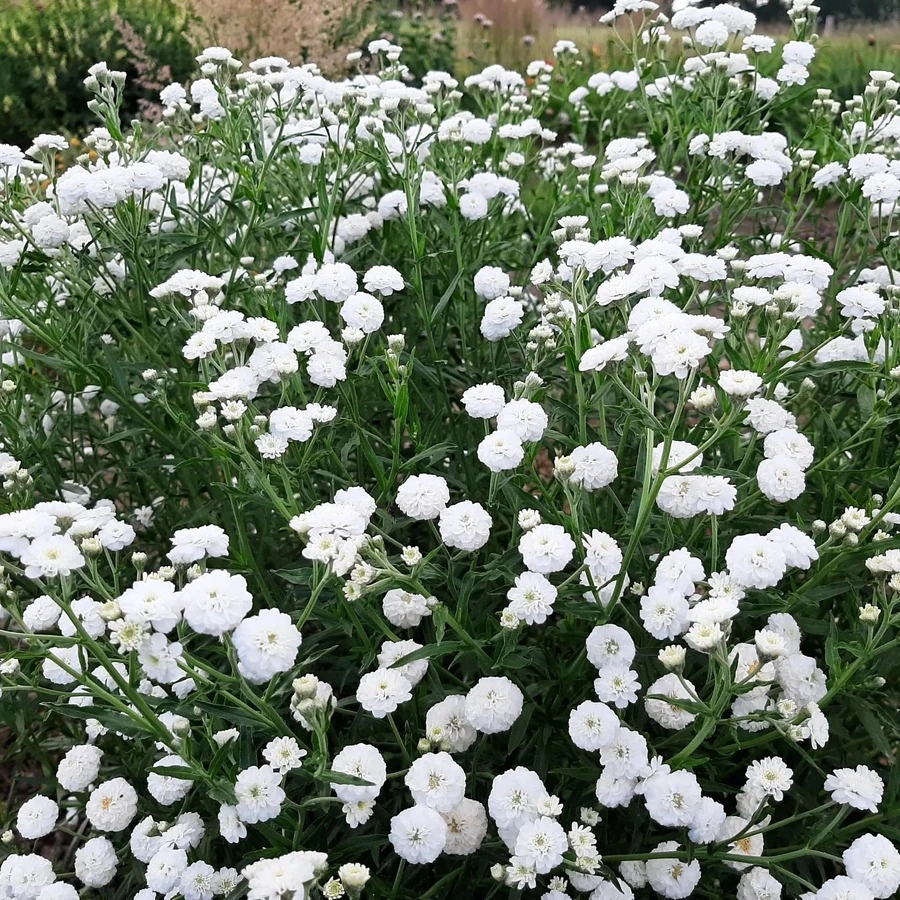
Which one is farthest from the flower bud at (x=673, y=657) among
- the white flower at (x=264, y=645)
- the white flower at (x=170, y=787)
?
the white flower at (x=170, y=787)

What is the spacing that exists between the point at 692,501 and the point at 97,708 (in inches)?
49.9

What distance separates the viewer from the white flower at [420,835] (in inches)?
65.7

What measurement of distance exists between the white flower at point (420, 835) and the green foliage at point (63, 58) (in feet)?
29.6

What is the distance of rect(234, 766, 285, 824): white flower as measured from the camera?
169 cm

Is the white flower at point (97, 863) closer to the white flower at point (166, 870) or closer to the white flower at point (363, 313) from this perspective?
the white flower at point (166, 870)

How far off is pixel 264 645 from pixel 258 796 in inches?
12.7

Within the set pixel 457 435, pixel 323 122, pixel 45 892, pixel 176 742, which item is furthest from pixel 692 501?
pixel 323 122

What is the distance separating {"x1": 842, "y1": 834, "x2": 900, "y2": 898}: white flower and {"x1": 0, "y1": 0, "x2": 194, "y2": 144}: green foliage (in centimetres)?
933

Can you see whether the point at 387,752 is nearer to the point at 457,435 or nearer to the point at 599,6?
the point at 457,435

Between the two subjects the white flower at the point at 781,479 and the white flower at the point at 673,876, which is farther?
the white flower at the point at 781,479

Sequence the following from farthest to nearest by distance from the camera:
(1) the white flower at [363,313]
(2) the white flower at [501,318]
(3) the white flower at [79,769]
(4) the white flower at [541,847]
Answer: (2) the white flower at [501,318] < (1) the white flower at [363,313] < (3) the white flower at [79,769] < (4) the white flower at [541,847]

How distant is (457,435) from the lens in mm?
2646

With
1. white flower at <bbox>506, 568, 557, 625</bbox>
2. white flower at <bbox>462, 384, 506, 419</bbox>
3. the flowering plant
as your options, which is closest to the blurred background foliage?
the flowering plant

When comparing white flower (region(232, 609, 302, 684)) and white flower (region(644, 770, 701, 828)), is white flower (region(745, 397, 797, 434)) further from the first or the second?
white flower (region(232, 609, 302, 684))
